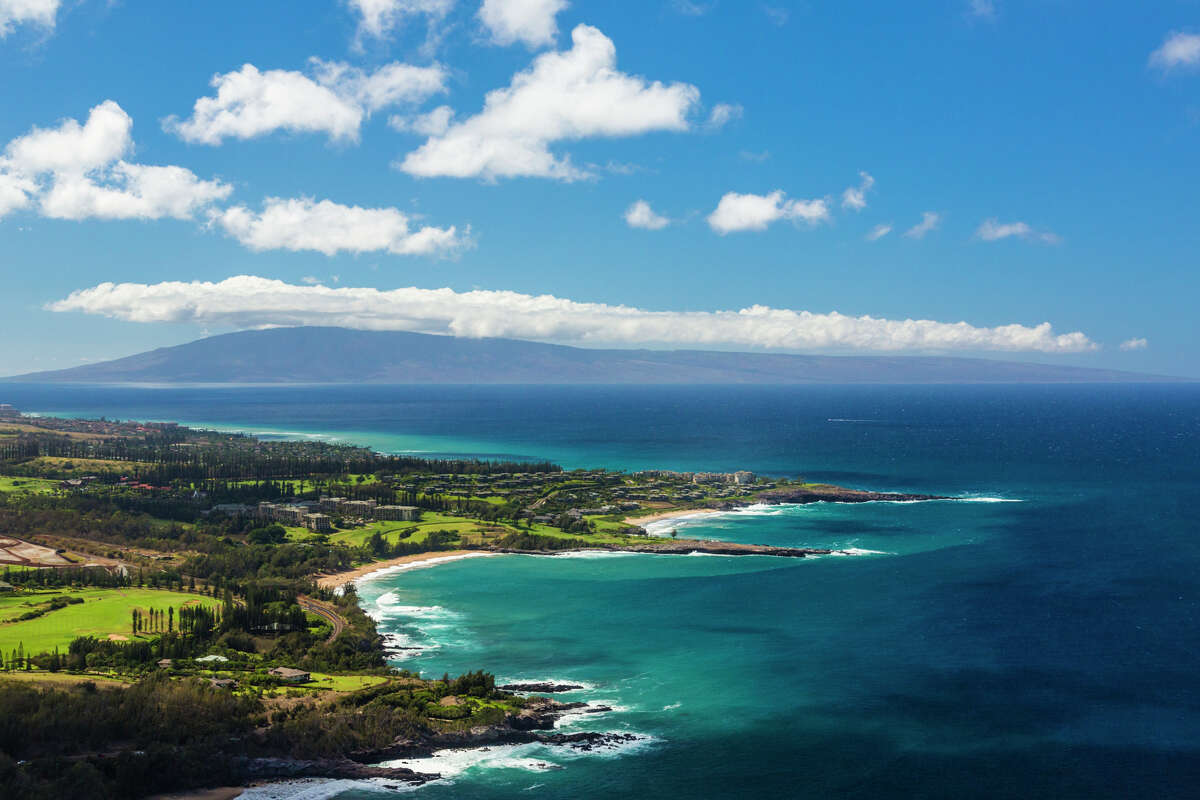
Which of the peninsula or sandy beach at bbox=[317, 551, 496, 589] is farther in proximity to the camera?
sandy beach at bbox=[317, 551, 496, 589]

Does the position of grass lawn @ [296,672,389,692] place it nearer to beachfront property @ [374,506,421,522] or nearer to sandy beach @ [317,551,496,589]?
sandy beach @ [317,551,496,589]

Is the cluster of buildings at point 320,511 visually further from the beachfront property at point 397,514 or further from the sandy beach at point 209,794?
the sandy beach at point 209,794

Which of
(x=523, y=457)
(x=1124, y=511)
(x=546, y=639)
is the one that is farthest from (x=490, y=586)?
(x=523, y=457)

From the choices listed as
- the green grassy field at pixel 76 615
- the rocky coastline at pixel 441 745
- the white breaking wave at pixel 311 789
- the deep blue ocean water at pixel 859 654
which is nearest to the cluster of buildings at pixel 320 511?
the deep blue ocean water at pixel 859 654

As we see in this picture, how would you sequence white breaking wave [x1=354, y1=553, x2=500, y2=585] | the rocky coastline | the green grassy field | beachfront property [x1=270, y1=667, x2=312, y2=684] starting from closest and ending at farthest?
1. the rocky coastline
2. beachfront property [x1=270, y1=667, x2=312, y2=684]
3. the green grassy field
4. white breaking wave [x1=354, y1=553, x2=500, y2=585]

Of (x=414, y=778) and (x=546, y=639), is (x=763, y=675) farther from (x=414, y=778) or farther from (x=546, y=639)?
(x=414, y=778)

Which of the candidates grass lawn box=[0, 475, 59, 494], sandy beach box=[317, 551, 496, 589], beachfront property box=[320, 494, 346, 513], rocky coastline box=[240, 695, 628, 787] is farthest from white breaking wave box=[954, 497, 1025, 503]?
grass lawn box=[0, 475, 59, 494]

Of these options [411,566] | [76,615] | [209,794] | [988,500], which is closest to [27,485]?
[411,566]
